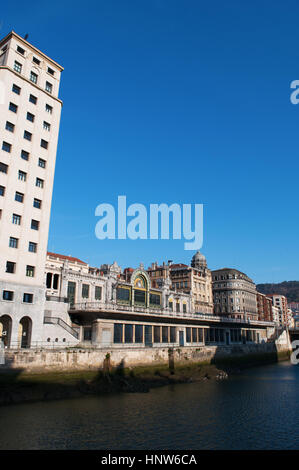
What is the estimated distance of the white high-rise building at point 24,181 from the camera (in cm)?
4594

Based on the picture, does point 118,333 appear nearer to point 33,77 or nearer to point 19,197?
point 19,197

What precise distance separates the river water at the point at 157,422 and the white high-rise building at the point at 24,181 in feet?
45.8

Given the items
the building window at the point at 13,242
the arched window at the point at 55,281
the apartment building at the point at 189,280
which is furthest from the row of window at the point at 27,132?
the apartment building at the point at 189,280

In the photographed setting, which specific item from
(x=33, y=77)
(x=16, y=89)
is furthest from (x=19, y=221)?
(x=33, y=77)

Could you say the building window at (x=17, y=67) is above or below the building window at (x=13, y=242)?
above

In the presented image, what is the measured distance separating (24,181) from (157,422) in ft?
116

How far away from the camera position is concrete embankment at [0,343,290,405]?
37500 millimetres

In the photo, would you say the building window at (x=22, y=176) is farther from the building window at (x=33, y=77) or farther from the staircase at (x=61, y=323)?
the staircase at (x=61, y=323)

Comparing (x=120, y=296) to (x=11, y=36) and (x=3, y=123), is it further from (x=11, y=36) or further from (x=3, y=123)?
(x=11, y=36)

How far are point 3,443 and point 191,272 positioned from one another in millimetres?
87782

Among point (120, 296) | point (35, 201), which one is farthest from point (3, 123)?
point (120, 296)

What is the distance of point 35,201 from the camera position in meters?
51.2

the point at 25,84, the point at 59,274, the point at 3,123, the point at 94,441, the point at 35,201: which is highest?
the point at 25,84

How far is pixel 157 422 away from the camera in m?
29.7
